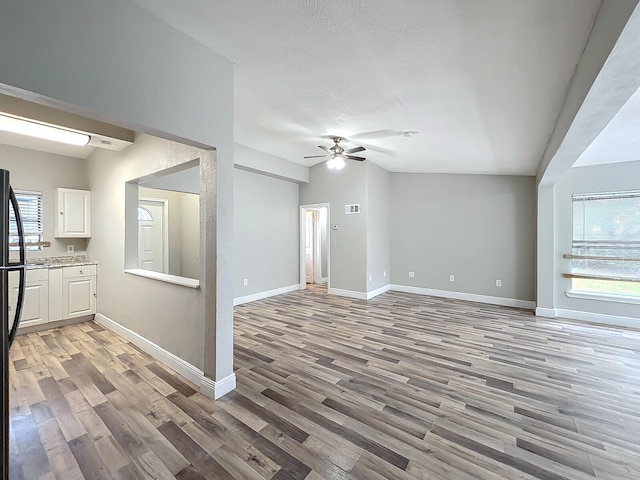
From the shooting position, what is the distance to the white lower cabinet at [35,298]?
365 centimetres

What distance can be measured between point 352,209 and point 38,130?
477 centimetres

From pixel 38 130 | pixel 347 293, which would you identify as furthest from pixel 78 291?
pixel 347 293

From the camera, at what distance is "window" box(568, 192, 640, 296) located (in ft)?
13.4

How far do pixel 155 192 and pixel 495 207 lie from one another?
266 inches

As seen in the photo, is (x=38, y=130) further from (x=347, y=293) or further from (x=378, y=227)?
(x=378, y=227)

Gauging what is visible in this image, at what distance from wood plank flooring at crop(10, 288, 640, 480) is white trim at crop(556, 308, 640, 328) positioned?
536 mm

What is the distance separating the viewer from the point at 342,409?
7.13 ft

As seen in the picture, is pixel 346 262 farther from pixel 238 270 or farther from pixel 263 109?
pixel 263 109

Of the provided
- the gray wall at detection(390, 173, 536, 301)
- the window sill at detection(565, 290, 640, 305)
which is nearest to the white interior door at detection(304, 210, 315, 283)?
the gray wall at detection(390, 173, 536, 301)

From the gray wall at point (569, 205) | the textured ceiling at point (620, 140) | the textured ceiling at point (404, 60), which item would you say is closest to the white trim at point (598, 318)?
the gray wall at point (569, 205)

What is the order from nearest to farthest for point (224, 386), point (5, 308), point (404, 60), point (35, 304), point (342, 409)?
point (5, 308)
point (404, 60)
point (342, 409)
point (224, 386)
point (35, 304)

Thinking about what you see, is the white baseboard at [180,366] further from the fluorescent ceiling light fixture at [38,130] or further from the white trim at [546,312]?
the white trim at [546,312]

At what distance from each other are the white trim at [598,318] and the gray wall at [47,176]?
8.01 metres

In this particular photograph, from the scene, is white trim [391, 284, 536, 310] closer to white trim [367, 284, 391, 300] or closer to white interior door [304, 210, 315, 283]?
white trim [367, 284, 391, 300]
